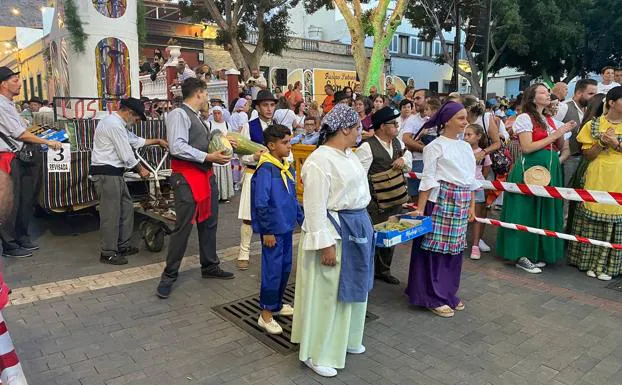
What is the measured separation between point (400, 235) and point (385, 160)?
4.24ft

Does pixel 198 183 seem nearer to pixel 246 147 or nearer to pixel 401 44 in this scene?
pixel 246 147

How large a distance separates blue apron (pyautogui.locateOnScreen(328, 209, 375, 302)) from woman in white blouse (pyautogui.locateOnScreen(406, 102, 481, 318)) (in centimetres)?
114

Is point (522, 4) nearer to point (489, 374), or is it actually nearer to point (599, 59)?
point (599, 59)

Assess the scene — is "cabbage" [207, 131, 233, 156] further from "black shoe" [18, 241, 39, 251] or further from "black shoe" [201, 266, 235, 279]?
"black shoe" [18, 241, 39, 251]

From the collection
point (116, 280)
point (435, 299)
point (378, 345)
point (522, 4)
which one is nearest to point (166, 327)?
point (116, 280)

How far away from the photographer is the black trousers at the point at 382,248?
5.00 m

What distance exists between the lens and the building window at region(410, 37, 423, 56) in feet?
133

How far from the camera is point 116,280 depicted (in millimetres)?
5184

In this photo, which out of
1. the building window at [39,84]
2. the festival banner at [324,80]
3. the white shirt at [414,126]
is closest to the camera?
the white shirt at [414,126]

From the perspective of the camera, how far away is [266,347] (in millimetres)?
3766

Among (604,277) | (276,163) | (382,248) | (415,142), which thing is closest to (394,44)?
(415,142)

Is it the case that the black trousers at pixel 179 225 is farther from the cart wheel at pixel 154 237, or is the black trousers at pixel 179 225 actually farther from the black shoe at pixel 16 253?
the black shoe at pixel 16 253

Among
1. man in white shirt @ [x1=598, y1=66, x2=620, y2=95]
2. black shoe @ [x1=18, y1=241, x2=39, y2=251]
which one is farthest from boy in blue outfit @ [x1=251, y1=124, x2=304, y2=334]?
man in white shirt @ [x1=598, y1=66, x2=620, y2=95]

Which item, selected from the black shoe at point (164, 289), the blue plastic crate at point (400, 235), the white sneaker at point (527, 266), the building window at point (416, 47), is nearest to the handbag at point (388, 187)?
the blue plastic crate at point (400, 235)
